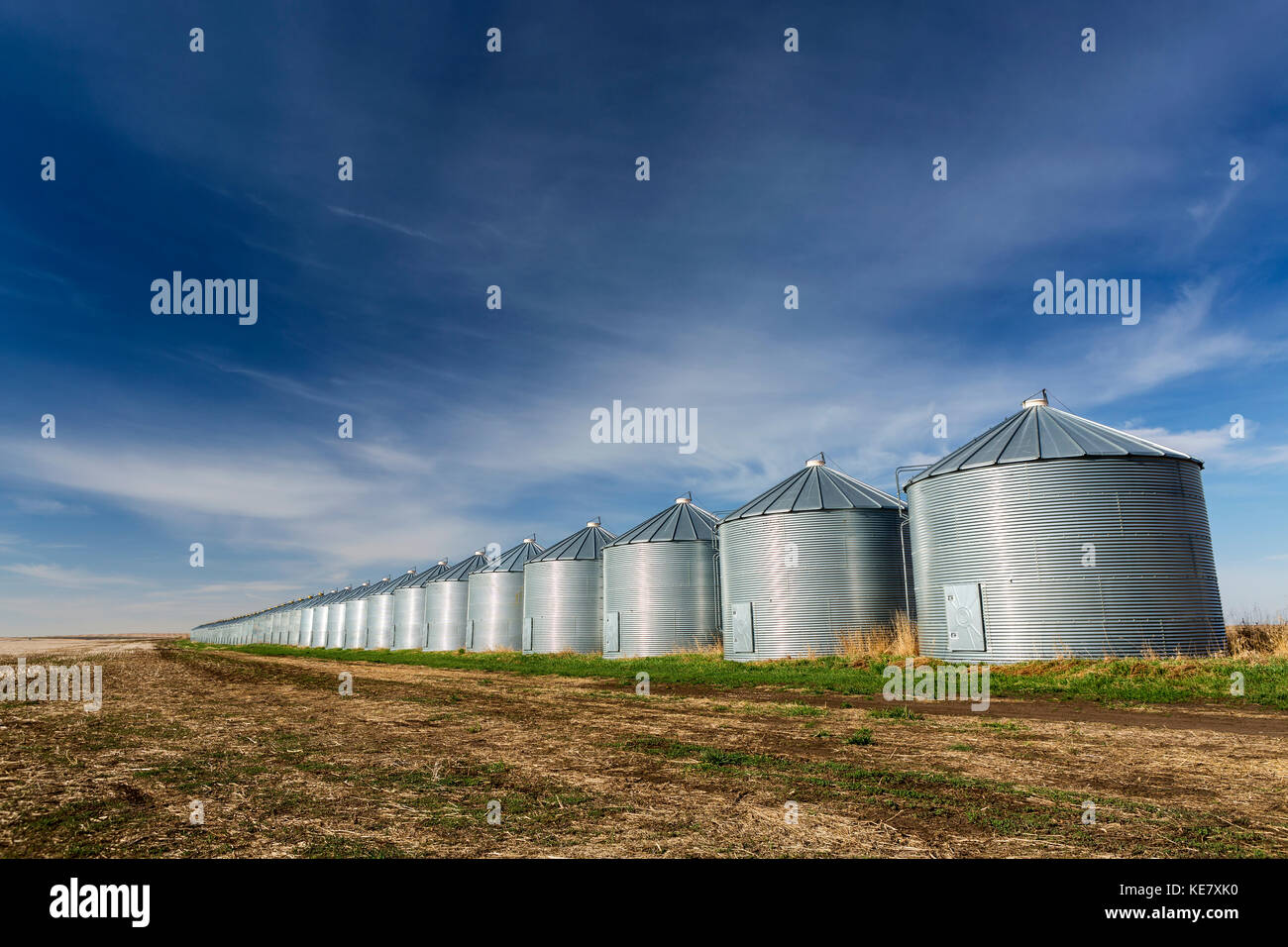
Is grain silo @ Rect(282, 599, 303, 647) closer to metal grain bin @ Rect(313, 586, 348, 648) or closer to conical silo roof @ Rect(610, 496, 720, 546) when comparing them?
metal grain bin @ Rect(313, 586, 348, 648)

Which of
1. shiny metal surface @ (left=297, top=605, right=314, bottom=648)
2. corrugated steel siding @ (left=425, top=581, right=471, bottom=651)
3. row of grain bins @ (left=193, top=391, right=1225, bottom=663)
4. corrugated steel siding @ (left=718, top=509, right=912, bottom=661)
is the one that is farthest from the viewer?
shiny metal surface @ (left=297, top=605, right=314, bottom=648)

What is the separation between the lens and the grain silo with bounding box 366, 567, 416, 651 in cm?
6719

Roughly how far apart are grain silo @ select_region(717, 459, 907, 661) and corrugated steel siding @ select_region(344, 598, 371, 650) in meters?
58.1

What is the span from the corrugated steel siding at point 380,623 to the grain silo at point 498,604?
62.5 ft

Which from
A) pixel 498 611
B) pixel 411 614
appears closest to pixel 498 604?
pixel 498 611

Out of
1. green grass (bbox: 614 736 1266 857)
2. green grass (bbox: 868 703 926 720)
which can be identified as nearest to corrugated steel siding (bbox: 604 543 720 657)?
green grass (bbox: 868 703 926 720)

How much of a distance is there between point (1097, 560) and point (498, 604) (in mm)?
37557

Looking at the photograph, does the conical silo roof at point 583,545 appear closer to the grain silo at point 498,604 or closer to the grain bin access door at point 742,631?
the grain silo at point 498,604

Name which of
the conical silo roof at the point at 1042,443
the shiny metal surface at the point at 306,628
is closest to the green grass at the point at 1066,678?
the conical silo roof at the point at 1042,443

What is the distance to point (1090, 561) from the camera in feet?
67.7

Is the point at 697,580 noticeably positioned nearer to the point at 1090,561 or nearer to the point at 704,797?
the point at 1090,561

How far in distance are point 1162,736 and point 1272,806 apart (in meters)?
4.36

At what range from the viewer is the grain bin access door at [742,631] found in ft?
94.3

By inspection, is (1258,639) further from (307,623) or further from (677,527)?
(307,623)
